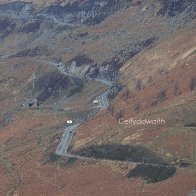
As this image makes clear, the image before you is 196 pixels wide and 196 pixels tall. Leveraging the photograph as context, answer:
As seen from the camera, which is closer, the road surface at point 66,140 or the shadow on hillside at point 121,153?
the shadow on hillside at point 121,153

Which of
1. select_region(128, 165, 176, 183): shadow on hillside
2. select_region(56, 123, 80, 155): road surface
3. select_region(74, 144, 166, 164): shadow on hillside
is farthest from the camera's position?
select_region(56, 123, 80, 155): road surface

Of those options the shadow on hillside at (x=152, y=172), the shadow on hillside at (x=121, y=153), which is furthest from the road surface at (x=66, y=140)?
the shadow on hillside at (x=152, y=172)

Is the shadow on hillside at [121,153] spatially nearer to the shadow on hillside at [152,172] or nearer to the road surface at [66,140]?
the shadow on hillside at [152,172]

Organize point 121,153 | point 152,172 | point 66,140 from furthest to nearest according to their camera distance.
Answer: point 66,140 < point 121,153 < point 152,172

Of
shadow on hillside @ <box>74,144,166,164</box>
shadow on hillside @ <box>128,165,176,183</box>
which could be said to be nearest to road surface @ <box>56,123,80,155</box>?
shadow on hillside @ <box>74,144,166,164</box>

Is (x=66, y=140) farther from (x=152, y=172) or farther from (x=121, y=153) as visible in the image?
(x=152, y=172)

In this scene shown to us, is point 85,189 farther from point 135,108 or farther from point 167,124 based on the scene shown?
point 135,108

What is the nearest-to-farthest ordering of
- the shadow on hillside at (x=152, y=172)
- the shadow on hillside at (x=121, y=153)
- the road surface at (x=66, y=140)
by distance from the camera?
the shadow on hillside at (x=152, y=172), the shadow on hillside at (x=121, y=153), the road surface at (x=66, y=140)

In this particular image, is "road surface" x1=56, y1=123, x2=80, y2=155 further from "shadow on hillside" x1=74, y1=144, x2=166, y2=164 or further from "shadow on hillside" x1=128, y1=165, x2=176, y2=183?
"shadow on hillside" x1=128, y1=165, x2=176, y2=183

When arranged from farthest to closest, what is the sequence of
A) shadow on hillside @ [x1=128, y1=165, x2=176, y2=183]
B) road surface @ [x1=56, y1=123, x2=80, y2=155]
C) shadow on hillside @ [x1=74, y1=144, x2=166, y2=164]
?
road surface @ [x1=56, y1=123, x2=80, y2=155] → shadow on hillside @ [x1=74, y1=144, x2=166, y2=164] → shadow on hillside @ [x1=128, y1=165, x2=176, y2=183]

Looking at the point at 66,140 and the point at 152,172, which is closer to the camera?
the point at 152,172

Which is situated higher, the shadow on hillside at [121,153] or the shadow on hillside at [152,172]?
the shadow on hillside at [152,172]

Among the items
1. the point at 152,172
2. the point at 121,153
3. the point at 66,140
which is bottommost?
the point at 66,140

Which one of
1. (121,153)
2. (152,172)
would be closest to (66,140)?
(121,153)
